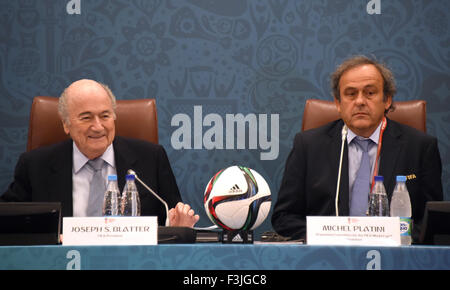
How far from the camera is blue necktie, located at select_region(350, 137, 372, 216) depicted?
2.68 meters

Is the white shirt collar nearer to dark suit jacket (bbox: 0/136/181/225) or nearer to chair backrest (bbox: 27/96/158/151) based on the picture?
dark suit jacket (bbox: 0/136/181/225)

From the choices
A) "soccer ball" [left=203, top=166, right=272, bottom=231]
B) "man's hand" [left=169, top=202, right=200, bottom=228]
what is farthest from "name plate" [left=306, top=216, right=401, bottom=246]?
"man's hand" [left=169, top=202, right=200, bottom=228]

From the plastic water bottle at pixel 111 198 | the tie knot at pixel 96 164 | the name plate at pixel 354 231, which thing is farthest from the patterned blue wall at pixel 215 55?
the name plate at pixel 354 231

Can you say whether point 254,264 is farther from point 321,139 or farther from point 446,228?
point 321,139

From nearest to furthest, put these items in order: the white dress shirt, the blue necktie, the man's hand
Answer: the man's hand → the blue necktie → the white dress shirt

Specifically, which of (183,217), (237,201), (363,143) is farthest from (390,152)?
(237,201)

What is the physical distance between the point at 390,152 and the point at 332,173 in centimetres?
29

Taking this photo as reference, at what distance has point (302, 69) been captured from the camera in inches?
146

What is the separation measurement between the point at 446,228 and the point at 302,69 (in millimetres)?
2034

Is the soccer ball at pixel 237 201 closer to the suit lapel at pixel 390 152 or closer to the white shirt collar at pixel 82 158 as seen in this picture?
the suit lapel at pixel 390 152

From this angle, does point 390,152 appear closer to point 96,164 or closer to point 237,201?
point 237,201

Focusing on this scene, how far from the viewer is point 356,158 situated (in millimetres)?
2826

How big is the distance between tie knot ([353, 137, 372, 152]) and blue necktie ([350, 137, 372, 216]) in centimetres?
4

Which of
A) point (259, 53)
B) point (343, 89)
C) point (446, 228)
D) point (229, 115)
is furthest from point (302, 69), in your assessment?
point (446, 228)
